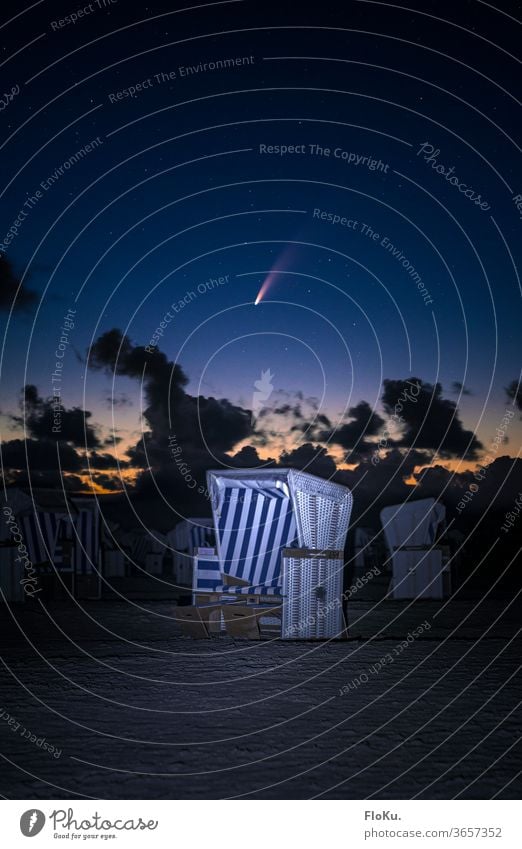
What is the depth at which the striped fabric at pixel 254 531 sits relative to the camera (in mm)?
12555

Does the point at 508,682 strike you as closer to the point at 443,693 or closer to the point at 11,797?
the point at 443,693

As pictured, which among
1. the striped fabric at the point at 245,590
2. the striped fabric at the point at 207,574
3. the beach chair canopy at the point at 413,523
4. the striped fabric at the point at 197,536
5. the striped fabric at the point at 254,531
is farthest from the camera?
the striped fabric at the point at 197,536

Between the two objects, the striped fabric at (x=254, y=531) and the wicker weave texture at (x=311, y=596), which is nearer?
the wicker weave texture at (x=311, y=596)

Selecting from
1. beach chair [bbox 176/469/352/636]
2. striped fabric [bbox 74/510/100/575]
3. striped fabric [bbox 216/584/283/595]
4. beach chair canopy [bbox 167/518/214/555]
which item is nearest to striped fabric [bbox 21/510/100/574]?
striped fabric [bbox 74/510/100/575]

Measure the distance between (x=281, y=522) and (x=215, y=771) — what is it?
8.16m

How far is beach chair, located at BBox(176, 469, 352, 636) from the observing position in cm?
1074

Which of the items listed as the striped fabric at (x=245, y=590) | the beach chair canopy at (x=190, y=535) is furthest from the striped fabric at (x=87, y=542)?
the striped fabric at (x=245, y=590)

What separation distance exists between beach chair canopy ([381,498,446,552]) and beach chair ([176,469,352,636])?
9503 mm

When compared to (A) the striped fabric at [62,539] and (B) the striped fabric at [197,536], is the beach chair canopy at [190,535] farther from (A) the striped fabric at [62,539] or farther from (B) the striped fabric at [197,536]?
(A) the striped fabric at [62,539]

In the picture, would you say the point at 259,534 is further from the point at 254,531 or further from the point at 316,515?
the point at 316,515

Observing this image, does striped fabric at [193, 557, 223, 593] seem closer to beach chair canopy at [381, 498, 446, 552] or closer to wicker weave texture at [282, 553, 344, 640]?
wicker weave texture at [282, 553, 344, 640]

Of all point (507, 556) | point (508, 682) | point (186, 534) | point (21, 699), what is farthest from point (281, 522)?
point (507, 556)

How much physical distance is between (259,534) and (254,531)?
104mm

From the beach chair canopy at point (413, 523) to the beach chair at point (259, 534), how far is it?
950 centimetres
